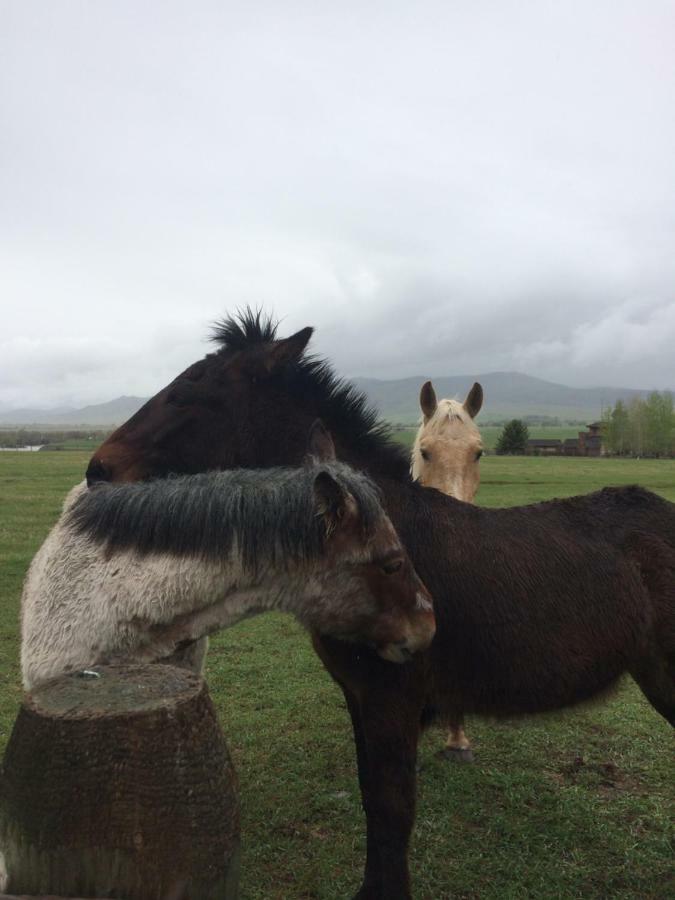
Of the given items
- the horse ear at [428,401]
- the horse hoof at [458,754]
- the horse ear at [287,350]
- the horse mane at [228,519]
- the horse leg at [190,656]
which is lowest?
the horse hoof at [458,754]

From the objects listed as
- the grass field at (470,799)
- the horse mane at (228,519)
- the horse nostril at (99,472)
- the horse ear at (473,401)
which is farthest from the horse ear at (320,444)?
the horse ear at (473,401)

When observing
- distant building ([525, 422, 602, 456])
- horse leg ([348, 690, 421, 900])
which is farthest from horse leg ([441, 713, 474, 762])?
distant building ([525, 422, 602, 456])

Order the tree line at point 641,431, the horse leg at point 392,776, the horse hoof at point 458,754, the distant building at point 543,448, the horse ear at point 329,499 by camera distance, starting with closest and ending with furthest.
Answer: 1. the horse ear at point 329,499
2. the horse leg at point 392,776
3. the horse hoof at point 458,754
4. the distant building at point 543,448
5. the tree line at point 641,431

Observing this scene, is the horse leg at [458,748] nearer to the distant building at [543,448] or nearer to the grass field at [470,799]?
the grass field at [470,799]

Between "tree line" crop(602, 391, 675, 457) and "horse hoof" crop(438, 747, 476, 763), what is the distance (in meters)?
75.9

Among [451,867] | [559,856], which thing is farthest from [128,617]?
[559,856]

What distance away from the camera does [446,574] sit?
327 centimetres

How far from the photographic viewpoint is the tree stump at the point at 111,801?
5.25ft

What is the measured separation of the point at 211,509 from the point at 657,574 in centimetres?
248

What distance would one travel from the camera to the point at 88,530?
282 centimetres

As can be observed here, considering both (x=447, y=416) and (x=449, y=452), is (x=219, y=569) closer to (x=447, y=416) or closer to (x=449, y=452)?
(x=449, y=452)

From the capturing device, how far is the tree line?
74.2 meters

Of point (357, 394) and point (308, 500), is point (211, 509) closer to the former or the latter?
point (308, 500)

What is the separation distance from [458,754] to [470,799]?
638 mm
